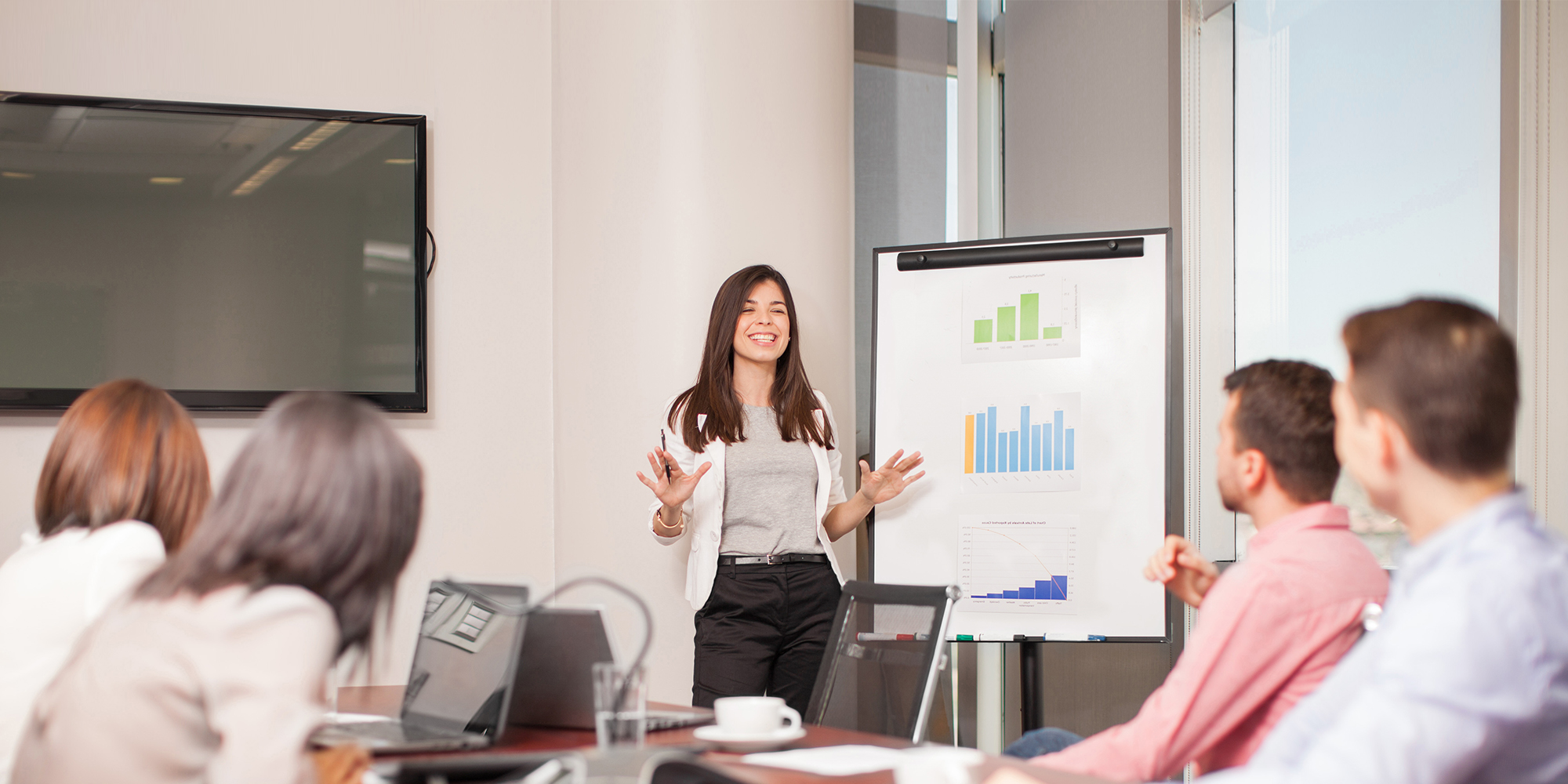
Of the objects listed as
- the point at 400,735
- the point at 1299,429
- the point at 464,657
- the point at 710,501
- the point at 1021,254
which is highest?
the point at 1021,254

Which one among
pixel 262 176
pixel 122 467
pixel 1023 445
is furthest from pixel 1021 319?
pixel 262 176

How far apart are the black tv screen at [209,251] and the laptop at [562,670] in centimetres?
198

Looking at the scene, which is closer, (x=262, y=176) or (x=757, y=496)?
(x=757, y=496)

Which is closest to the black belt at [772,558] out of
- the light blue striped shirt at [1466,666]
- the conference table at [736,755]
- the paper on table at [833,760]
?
the conference table at [736,755]

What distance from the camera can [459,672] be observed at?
6.03ft

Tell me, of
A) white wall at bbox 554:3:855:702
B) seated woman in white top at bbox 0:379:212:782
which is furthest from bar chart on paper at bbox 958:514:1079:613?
seated woman in white top at bbox 0:379:212:782

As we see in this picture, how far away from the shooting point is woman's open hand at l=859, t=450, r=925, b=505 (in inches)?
125

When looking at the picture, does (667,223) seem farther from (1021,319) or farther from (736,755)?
(736,755)

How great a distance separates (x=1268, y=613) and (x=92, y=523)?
1769 millimetres

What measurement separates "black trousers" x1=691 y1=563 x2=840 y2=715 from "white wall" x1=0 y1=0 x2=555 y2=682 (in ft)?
3.48

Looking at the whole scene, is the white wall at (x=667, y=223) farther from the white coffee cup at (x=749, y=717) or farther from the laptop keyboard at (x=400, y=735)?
the white coffee cup at (x=749, y=717)

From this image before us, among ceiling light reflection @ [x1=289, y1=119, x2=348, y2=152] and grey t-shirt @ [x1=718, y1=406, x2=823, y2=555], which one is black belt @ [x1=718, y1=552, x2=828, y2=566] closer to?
grey t-shirt @ [x1=718, y1=406, x2=823, y2=555]

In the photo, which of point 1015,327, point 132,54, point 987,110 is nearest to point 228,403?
point 132,54

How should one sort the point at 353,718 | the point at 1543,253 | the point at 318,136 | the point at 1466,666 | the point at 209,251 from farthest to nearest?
1. the point at 318,136
2. the point at 209,251
3. the point at 1543,253
4. the point at 353,718
5. the point at 1466,666
